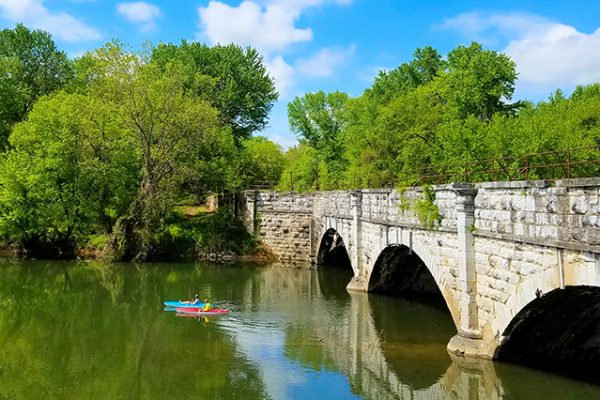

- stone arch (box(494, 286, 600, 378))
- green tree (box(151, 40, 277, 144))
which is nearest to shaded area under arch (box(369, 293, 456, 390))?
stone arch (box(494, 286, 600, 378))

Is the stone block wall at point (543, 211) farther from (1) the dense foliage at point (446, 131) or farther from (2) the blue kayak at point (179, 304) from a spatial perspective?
(2) the blue kayak at point (179, 304)

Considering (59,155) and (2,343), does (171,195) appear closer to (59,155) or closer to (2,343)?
(59,155)

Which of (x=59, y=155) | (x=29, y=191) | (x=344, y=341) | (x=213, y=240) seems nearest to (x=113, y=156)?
(x=59, y=155)

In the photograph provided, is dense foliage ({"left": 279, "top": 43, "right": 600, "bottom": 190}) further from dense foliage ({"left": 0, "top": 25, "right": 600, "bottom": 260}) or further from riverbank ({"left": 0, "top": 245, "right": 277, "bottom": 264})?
riverbank ({"left": 0, "top": 245, "right": 277, "bottom": 264})

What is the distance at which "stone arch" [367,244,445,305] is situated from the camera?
804 inches

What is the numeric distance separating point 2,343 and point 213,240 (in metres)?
18.9

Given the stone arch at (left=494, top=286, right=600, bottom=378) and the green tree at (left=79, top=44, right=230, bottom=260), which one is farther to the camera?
the green tree at (left=79, top=44, right=230, bottom=260)

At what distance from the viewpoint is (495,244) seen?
11.2m

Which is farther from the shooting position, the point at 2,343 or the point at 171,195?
the point at 171,195

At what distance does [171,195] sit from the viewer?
3194cm

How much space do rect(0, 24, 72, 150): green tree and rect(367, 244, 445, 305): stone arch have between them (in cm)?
2901

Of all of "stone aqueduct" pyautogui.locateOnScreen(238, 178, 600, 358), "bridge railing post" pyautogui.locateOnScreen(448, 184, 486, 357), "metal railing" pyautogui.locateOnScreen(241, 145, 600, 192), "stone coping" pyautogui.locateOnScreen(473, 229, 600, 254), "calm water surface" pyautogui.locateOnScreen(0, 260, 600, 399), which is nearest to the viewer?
"stone coping" pyautogui.locateOnScreen(473, 229, 600, 254)

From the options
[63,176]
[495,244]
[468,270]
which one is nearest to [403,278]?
[468,270]

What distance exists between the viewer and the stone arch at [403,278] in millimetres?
20422
